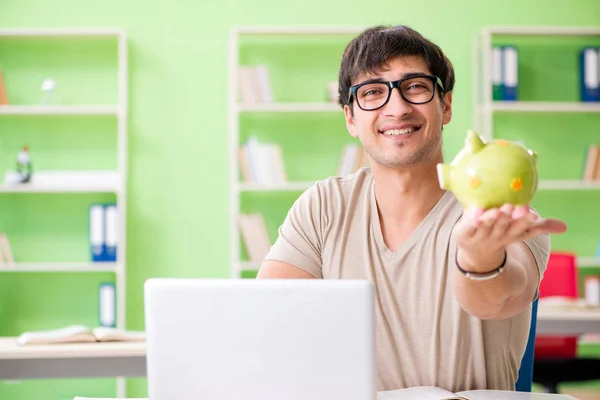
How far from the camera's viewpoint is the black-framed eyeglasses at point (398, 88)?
169cm

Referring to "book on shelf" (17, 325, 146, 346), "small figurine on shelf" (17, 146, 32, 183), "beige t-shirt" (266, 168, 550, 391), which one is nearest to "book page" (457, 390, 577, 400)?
"beige t-shirt" (266, 168, 550, 391)

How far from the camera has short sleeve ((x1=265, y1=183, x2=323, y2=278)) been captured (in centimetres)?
174

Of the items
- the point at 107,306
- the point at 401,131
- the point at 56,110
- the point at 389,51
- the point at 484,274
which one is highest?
the point at 56,110

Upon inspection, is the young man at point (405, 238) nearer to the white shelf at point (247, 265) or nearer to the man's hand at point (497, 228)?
the man's hand at point (497, 228)

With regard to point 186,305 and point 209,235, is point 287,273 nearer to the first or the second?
point 186,305

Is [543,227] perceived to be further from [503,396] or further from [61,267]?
[61,267]

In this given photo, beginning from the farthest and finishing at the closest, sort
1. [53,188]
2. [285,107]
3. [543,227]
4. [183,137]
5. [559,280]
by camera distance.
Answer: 1. [183,137]
2. [285,107]
3. [53,188]
4. [559,280]
5. [543,227]

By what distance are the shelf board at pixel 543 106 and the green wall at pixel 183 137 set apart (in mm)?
236

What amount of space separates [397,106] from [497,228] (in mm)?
578

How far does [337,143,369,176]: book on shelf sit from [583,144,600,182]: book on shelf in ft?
4.13

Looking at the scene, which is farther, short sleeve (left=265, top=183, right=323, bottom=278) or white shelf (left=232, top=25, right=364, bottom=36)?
white shelf (left=232, top=25, right=364, bottom=36)

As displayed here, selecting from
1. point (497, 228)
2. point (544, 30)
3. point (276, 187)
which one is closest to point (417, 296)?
point (497, 228)

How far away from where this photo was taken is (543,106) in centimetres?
448

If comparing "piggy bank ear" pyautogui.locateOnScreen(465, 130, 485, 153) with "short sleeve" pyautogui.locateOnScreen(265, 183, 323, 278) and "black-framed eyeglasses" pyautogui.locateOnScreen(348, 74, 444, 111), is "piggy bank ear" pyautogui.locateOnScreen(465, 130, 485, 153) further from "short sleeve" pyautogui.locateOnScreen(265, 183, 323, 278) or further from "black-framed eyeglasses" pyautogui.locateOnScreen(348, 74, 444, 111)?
"short sleeve" pyautogui.locateOnScreen(265, 183, 323, 278)
